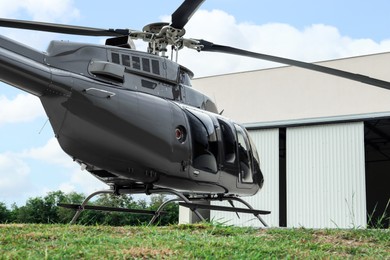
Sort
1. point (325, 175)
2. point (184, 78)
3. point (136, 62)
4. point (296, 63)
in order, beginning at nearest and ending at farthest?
point (136, 62) → point (184, 78) → point (296, 63) → point (325, 175)

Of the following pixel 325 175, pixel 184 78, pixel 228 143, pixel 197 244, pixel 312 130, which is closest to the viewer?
pixel 197 244

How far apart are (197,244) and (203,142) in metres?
4.09

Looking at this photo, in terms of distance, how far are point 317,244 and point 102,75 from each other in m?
4.02

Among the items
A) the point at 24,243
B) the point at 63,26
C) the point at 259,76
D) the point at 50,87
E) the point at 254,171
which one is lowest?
the point at 24,243

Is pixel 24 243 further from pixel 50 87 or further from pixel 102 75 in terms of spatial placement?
pixel 102 75

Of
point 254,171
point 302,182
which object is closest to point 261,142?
point 302,182

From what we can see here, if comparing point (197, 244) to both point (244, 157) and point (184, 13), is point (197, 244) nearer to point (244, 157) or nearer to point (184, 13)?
point (184, 13)

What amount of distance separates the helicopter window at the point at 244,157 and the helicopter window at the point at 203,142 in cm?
83

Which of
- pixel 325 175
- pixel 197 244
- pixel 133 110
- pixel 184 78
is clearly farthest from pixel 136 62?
pixel 325 175

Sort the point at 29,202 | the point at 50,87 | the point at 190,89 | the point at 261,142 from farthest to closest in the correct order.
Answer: the point at 29,202
the point at 261,142
the point at 190,89
the point at 50,87

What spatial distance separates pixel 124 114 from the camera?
7.15 m

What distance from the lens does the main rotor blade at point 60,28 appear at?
7570mm

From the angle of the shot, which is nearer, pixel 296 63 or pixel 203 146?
pixel 203 146

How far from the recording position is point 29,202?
24.0 m
